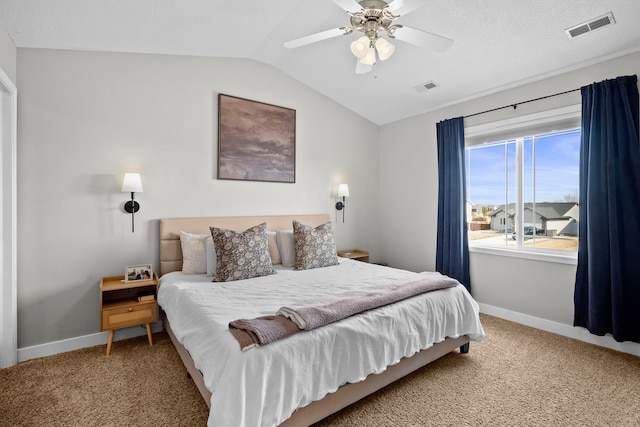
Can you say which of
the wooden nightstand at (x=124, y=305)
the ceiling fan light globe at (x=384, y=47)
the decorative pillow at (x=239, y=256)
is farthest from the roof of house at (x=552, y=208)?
the wooden nightstand at (x=124, y=305)

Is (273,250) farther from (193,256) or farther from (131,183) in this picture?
(131,183)

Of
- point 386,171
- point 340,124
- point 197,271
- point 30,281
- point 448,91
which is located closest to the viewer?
point 30,281

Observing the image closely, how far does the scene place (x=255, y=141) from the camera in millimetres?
3707

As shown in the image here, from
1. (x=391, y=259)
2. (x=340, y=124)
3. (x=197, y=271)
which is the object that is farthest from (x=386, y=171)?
(x=197, y=271)

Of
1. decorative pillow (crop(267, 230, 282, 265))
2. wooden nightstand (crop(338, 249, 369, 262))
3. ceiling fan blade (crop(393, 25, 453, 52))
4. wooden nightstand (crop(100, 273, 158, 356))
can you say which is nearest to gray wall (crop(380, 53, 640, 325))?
wooden nightstand (crop(338, 249, 369, 262))

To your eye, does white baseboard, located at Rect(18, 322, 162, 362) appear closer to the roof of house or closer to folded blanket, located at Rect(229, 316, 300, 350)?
folded blanket, located at Rect(229, 316, 300, 350)

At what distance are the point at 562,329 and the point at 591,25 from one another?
2.72 meters

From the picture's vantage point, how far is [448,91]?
3715mm

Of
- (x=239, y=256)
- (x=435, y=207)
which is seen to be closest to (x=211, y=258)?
(x=239, y=256)

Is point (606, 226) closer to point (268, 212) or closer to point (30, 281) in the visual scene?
point (268, 212)

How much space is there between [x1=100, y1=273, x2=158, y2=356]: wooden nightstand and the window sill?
11.7ft

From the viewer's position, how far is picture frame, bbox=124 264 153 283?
9.07 ft

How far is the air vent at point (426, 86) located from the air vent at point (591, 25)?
4.20 feet

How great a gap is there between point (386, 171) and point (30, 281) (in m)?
4.35
